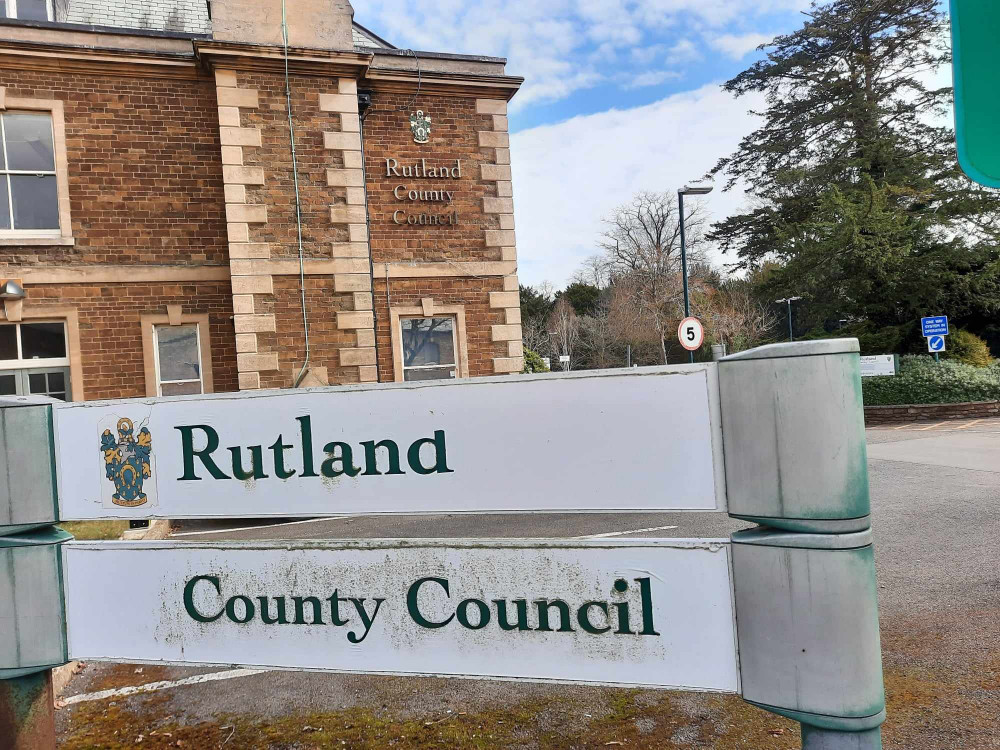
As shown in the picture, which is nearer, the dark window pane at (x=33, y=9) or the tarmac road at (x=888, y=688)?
the tarmac road at (x=888, y=688)

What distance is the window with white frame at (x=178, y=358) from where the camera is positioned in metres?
11.0

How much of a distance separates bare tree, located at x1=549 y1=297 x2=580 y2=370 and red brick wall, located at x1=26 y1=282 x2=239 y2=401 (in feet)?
94.3

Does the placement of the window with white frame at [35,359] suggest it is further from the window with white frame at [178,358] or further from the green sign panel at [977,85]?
the green sign panel at [977,85]

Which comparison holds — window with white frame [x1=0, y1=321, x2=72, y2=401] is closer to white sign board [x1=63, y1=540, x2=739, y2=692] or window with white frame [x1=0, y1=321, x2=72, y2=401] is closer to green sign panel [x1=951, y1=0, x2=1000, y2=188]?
white sign board [x1=63, y1=540, x2=739, y2=692]

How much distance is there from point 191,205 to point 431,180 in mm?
3954

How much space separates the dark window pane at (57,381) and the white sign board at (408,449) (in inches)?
395

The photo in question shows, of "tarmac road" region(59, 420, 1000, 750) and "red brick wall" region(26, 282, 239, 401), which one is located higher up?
"red brick wall" region(26, 282, 239, 401)

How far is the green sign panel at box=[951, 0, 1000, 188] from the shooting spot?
48.3 inches

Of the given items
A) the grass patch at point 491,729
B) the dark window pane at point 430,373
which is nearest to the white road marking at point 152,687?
the grass patch at point 491,729

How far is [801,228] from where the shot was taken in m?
20.7

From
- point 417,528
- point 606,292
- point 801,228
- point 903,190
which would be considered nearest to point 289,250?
point 417,528

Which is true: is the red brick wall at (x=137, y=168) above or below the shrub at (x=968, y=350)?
above

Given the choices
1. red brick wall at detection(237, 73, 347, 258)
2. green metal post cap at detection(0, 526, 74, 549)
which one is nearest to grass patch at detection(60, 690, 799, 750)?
green metal post cap at detection(0, 526, 74, 549)

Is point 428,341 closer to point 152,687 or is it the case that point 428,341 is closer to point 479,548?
point 152,687
